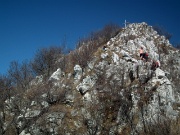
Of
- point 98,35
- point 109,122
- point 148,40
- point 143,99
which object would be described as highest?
point 98,35

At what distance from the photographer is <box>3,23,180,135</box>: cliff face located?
19.7 m

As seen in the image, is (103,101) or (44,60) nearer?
(103,101)

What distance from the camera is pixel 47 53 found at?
119ft

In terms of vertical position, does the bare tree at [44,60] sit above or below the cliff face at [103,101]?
above

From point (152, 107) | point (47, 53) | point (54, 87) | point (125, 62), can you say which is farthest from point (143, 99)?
point (47, 53)

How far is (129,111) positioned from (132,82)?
4.00 meters

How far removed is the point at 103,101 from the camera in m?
22.6

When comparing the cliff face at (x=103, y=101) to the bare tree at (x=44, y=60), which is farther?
the bare tree at (x=44, y=60)

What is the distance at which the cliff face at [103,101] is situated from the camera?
19.7m

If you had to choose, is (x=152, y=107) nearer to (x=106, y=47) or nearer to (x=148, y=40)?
(x=106, y=47)

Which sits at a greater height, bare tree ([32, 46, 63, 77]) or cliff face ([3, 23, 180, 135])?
bare tree ([32, 46, 63, 77])

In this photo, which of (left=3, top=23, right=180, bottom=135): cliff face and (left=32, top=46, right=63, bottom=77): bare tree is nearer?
(left=3, top=23, right=180, bottom=135): cliff face

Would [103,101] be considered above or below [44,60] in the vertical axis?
below

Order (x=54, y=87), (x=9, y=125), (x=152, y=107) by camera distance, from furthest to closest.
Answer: (x=54, y=87)
(x=9, y=125)
(x=152, y=107)
